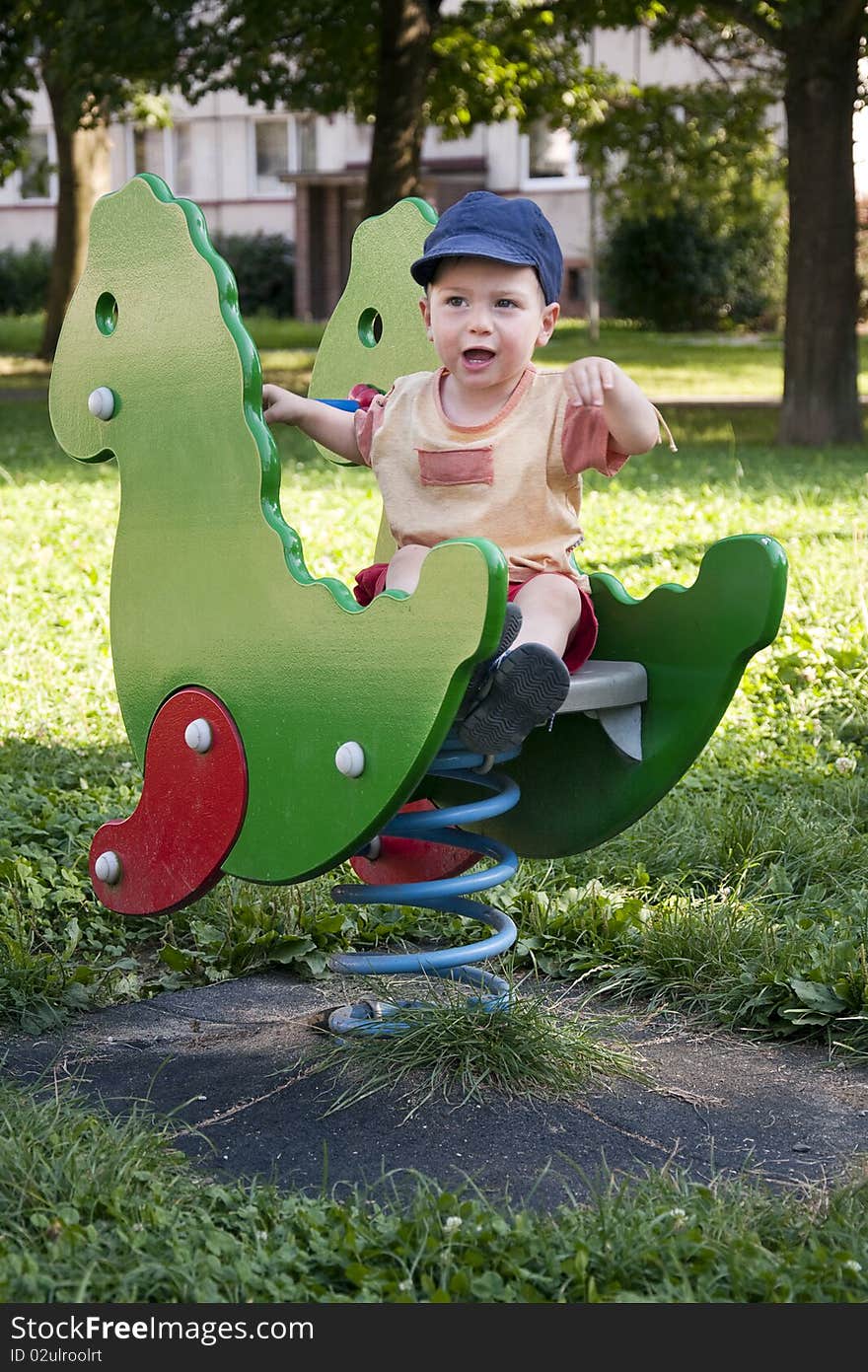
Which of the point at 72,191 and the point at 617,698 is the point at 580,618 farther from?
the point at 72,191

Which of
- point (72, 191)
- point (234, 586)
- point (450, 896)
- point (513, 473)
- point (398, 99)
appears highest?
point (398, 99)

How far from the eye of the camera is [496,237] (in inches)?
120

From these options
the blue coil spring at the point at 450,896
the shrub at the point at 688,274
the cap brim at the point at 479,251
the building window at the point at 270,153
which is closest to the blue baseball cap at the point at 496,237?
the cap brim at the point at 479,251

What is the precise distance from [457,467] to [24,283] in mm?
37329

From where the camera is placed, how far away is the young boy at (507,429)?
304cm

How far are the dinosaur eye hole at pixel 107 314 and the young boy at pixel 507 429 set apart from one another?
41 centimetres

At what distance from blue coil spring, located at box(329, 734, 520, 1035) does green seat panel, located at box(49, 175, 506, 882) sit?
22 cm

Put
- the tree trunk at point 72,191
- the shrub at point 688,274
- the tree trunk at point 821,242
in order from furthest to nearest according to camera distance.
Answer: the shrub at point 688,274 → the tree trunk at point 72,191 → the tree trunk at point 821,242

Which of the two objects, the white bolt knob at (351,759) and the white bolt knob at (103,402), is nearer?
the white bolt knob at (351,759)

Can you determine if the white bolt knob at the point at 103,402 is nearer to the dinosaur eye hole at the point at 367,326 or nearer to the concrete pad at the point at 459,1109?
the dinosaur eye hole at the point at 367,326

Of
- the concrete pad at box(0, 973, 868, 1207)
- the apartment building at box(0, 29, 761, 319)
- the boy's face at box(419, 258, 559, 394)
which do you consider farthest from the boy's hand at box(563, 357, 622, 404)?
the apartment building at box(0, 29, 761, 319)

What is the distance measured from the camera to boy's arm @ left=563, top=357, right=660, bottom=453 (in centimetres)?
297

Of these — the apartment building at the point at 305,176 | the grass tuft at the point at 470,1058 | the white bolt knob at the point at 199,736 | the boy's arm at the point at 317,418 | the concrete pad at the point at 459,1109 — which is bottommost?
the concrete pad at the point at 459,1109

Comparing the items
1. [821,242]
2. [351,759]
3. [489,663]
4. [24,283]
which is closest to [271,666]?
[351,759]
